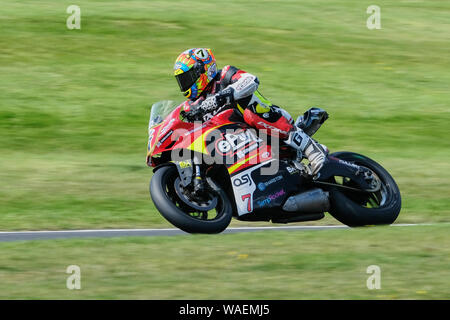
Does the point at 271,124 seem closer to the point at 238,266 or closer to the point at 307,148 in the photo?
the point at 307,148

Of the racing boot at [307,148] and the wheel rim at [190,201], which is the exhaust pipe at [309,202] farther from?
the wheel rim at [190,201]

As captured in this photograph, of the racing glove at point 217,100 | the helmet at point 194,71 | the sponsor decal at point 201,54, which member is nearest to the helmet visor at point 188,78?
the helmet at point 194,71

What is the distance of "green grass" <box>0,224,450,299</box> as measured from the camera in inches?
269

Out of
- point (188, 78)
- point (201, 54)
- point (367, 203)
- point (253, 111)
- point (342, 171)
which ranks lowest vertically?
point (367, 203)

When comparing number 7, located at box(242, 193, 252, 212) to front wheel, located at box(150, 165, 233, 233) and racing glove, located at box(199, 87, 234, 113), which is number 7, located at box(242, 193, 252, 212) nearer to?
front wheel, located at box(150, 165, 233, 233)

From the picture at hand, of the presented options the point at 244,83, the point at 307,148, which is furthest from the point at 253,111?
→ the point at 307,148

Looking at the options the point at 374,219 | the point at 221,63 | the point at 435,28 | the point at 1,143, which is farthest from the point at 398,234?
the point at 435,28

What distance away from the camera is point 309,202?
30.0 ft

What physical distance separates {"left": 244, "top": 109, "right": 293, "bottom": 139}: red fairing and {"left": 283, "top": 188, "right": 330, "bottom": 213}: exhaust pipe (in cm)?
67

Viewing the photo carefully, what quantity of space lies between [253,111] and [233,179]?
77 centimetres

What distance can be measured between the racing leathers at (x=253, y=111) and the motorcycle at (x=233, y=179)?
0.10 m

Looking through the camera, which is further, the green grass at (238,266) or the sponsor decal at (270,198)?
the sponsor decal at (270,198)

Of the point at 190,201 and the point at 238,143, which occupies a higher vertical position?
the point at 238,143

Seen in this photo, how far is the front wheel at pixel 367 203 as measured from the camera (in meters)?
9.48
